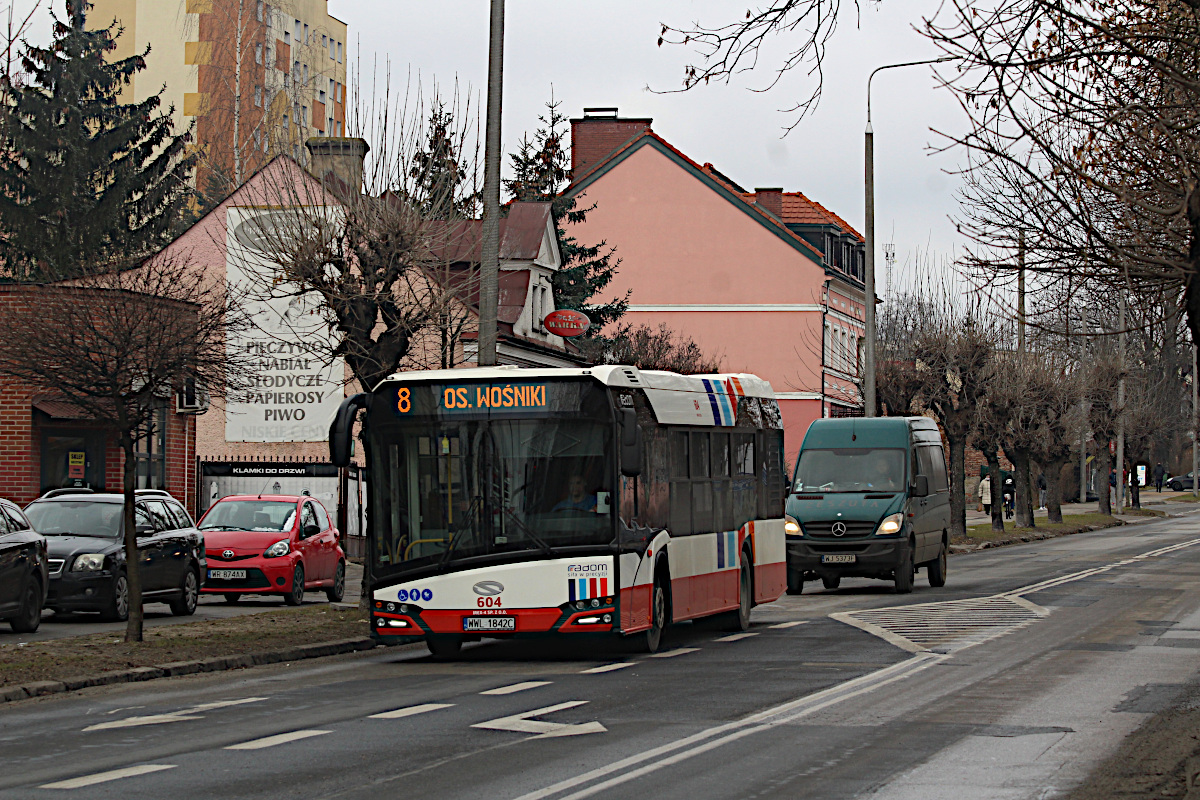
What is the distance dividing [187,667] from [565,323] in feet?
91.8

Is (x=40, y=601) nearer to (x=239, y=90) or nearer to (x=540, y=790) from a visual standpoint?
(x=540, y=790)

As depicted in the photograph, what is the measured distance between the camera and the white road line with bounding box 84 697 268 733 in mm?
11656

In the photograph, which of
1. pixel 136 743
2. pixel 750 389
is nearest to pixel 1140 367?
pixel 750 389

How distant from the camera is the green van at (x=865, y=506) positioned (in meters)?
26.2

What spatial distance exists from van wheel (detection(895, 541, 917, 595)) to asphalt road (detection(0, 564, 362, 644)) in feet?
28.4

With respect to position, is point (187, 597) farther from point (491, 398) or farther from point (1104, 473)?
point (1104, 473)

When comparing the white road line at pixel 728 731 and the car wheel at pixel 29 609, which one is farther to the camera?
the car wheel at pixel 29 609

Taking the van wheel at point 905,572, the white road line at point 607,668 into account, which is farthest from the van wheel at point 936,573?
the white road line at point 607,668

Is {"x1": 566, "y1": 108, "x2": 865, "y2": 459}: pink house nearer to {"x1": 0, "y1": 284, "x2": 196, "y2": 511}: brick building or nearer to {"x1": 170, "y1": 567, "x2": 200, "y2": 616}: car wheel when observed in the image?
{"x1": 0, "y1": 284, "x2": 196, "y2": 511}: brick building

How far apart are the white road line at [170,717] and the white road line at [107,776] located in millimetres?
2015

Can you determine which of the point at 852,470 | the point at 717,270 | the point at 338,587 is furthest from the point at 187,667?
the point at 717,270

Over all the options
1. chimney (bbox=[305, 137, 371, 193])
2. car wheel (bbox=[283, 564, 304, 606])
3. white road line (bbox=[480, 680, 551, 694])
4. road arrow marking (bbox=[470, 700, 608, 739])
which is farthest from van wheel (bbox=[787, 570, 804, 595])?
road arrow marking (bbox=[470, 700, 608, 739])

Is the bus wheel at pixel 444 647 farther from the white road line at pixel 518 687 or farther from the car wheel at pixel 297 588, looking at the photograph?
the car wheel at pixel 297 588

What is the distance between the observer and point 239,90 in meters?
65.6
